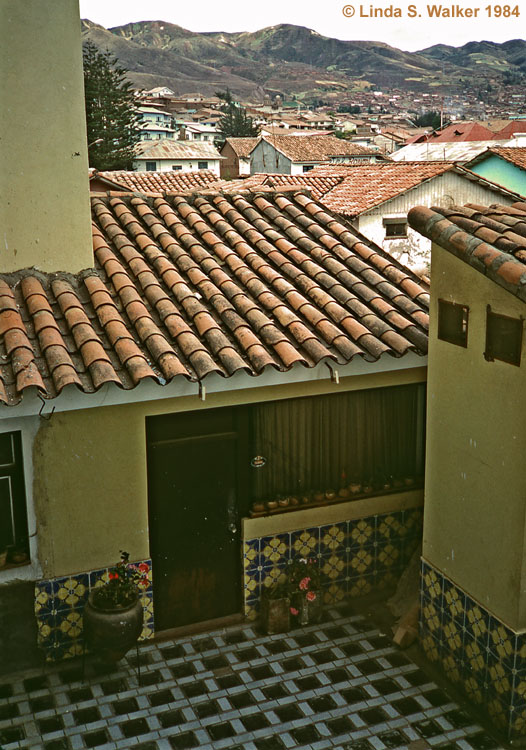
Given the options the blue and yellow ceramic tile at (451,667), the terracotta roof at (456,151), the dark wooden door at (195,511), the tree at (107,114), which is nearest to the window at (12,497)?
the dark wooden door at (195,511)

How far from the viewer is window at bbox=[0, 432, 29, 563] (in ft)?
22.9

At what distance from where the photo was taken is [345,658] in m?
7.50

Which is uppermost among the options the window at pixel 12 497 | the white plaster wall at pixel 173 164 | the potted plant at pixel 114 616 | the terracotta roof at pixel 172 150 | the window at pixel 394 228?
the terracotta roof at pixel 172 150

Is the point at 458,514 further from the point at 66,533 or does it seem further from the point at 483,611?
the point at 66,533

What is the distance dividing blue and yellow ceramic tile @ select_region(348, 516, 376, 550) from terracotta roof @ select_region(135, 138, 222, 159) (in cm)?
5501

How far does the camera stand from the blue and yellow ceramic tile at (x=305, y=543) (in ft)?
26.7

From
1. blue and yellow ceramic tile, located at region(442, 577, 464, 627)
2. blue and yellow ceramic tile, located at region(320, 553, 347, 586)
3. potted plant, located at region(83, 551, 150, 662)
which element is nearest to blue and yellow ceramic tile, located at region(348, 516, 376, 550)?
blue and yellow ceramic tile, located at region(320, 553, 347, 586)

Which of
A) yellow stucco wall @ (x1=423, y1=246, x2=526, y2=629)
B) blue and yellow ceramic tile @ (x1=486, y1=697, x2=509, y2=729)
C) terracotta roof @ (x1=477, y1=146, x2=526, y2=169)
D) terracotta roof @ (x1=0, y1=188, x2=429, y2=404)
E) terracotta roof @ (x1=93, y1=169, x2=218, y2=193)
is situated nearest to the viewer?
yellow stucco wall @ (x1=423, y1=246, x2=526, y2=629)

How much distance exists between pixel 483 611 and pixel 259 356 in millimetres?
2952

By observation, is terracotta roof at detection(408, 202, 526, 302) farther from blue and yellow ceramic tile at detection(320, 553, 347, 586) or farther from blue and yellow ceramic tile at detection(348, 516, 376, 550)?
blue and yellow ceramic tile at detection(320, 553, 347, 586)

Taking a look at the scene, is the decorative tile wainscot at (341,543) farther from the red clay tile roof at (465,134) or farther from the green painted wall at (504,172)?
the red clay tile roof at (465,134)

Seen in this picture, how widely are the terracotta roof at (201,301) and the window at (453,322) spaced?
54cm

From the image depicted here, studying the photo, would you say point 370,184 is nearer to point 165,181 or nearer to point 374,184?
point 374,184

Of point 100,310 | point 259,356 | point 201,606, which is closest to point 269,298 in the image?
point 259,356
